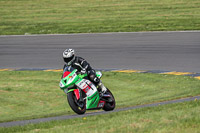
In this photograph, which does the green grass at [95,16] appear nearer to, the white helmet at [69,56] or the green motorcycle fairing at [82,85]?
the green motorcycle fairing at [82,85]

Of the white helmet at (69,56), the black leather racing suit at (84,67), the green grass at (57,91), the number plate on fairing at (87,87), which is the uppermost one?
the white helmet at (69,56)

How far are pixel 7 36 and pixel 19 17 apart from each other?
10.2m

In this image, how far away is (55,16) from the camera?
146ft

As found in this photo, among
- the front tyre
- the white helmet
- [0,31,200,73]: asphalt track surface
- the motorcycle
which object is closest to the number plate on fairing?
the motorcycle

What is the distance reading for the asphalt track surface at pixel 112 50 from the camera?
22.3 m

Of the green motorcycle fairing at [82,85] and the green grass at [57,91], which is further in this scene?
the green grass at [57,91]

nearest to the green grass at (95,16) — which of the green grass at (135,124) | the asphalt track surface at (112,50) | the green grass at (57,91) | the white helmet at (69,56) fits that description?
the asphalt track surface at (112,50)

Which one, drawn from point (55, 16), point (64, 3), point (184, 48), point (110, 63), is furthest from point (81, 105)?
point (64, 3)

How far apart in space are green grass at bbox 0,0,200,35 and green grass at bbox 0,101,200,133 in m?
23.8

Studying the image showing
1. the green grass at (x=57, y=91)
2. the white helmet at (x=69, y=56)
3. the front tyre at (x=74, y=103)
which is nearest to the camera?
the front tyre at (x=74, y=103)

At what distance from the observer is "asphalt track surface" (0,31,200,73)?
22.3 meters

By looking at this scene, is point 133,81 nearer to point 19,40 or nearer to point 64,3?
point 19,40

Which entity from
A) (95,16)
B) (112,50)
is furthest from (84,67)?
(95,16)

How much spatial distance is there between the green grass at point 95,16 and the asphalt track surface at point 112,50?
2.78 metres
